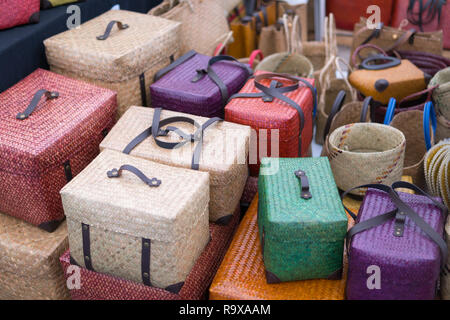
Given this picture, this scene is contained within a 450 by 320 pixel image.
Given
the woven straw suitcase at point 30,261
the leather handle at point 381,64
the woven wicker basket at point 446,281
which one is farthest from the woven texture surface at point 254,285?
the leather handle at point 381,64

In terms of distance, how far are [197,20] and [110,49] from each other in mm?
974

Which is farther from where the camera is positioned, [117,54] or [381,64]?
[381,64]

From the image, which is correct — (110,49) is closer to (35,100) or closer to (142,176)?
(35,100)

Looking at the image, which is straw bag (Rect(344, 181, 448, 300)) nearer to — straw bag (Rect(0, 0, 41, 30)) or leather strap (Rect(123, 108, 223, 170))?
leather strap (Rect(123, 108, 223, 170))

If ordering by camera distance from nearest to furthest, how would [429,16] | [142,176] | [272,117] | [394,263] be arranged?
1. [394,263]
2. [142,176]
3. [272,117]
4. [429,16]

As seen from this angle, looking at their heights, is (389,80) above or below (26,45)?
below

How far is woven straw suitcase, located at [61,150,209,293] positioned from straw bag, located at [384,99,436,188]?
3.94 ft

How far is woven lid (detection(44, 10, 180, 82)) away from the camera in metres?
2.38

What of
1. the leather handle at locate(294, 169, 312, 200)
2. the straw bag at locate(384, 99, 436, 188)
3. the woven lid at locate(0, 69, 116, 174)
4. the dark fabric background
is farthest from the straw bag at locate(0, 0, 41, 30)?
the straw bag at locate(384, 99, 436, 188)

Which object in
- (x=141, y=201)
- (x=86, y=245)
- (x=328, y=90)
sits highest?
(x=141, y=201)

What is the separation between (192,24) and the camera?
3176 mm

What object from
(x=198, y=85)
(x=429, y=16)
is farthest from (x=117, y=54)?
(x=429, y=16)

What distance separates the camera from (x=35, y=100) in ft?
6.88

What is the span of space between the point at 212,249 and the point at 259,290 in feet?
1.03
